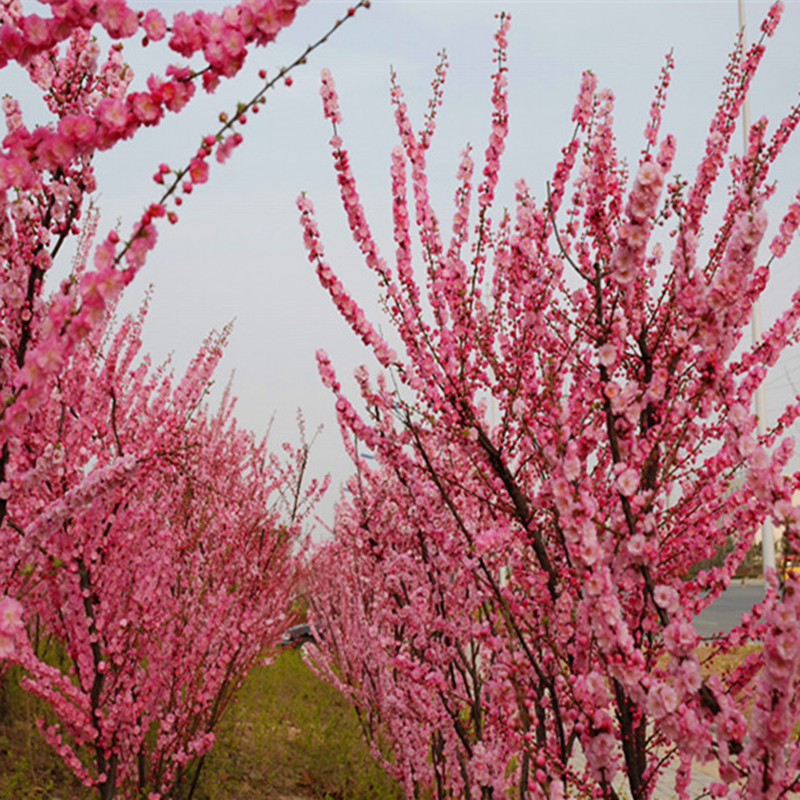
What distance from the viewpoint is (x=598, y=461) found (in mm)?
3312

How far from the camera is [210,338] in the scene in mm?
5820

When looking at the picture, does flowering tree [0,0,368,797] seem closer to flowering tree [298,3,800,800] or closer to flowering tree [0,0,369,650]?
flowering tree [0,0,369,650]

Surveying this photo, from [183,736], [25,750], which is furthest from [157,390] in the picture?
[25,750]

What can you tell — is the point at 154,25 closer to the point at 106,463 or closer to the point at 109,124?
the point at 109,124

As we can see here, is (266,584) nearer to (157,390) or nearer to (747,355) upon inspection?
(157,390)

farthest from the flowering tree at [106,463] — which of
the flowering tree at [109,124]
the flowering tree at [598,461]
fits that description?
the flowering tree at [598,461]

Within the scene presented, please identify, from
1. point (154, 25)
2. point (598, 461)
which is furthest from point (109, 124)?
point (598, 461)

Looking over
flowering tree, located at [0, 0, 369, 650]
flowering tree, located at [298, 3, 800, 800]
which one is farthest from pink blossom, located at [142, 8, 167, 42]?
flowering tree, located at [298, 3, 800, 800]

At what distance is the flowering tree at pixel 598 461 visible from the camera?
1653 mm

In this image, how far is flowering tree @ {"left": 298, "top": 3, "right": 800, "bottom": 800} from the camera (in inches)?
65.1

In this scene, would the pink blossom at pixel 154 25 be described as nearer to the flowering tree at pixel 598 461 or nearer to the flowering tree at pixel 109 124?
the flowering tree at pixel 109 124

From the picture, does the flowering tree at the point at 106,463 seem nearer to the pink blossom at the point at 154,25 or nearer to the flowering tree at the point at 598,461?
the pink blossom at the point at 154,25

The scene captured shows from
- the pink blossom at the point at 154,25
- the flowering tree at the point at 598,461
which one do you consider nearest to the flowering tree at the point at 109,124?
the pink blossom at the point at 154,25

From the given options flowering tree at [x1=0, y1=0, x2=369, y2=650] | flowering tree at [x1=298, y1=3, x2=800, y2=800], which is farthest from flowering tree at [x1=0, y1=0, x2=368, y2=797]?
flowering tree at [x1=298, y1=3, x2=800, y2=800]
